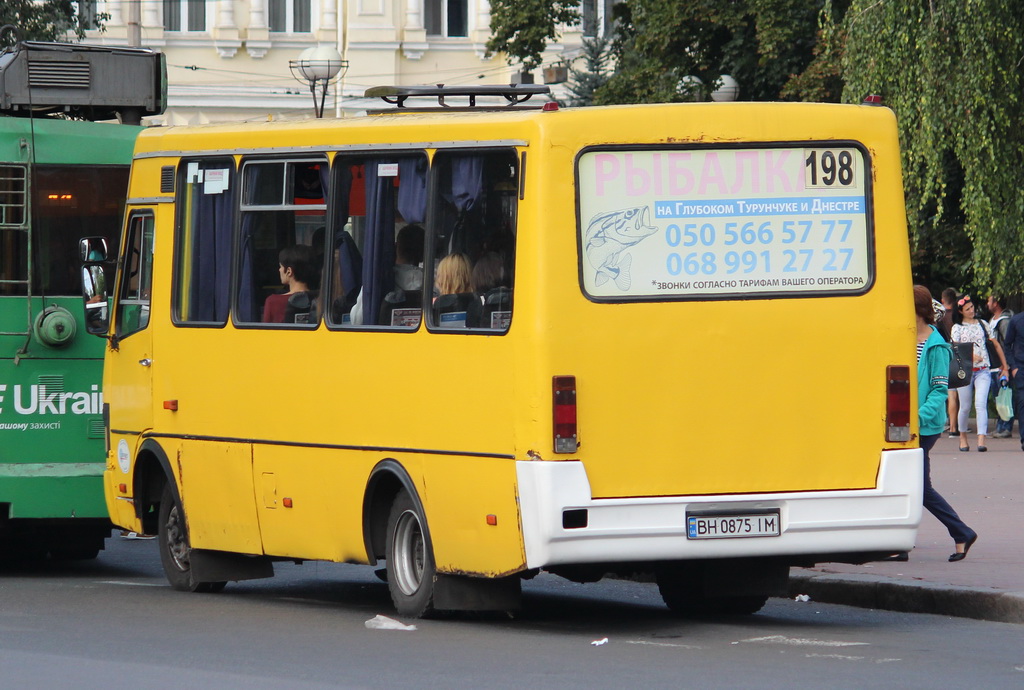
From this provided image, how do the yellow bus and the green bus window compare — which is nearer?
the yellow bus

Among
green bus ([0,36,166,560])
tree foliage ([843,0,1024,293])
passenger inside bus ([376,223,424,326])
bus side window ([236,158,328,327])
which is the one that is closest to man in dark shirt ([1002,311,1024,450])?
tree foliage ([843,0,1024,293])

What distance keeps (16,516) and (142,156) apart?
8.27ft

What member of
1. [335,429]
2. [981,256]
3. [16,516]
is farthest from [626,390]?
[981,256]

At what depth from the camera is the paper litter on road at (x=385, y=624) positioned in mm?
10234

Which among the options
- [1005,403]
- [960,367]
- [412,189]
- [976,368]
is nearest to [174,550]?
[412,189]

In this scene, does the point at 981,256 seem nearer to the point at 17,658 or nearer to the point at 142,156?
the point at 142,156

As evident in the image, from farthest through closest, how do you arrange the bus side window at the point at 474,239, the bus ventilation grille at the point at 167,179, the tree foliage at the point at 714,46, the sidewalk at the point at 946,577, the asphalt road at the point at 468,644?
1. the tree foliage at the point at 714,46
2. the bus ventilation grille at the point at 167,179
3. the sidewalk at the point at 946,577
4. the bus side window at the point at 474,239
5. the asphalt road at the point at 468,644

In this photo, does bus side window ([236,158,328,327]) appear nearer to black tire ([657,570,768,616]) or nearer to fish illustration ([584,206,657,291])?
fish illustration ([584,206,657,291])

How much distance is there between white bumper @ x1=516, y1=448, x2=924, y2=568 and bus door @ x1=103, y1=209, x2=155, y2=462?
11.7 ft

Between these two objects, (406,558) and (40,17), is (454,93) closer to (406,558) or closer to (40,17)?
(406,558)

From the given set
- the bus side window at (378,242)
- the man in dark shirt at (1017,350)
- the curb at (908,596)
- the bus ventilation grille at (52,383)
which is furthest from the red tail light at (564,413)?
the man in dark shirt at (1017,350)

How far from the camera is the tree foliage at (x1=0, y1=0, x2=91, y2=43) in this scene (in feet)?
91.5

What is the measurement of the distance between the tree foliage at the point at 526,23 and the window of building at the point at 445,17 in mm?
21650

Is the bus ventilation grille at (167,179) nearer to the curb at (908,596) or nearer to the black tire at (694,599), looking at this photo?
the black tire at (694,599)
